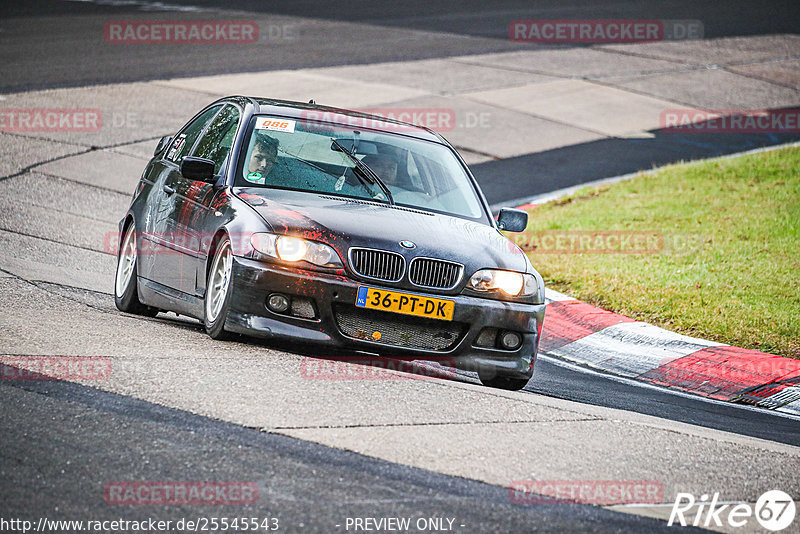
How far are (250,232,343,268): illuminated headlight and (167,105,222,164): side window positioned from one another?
210 centimetres

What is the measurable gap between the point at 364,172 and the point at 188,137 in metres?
1.73

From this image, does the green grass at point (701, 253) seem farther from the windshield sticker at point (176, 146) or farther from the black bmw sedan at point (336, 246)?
the windshield sticker at point (176, 146)

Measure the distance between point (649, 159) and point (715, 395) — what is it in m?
10.00

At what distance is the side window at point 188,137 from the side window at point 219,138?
174 millimetres

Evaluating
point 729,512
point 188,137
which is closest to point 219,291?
point 188,137

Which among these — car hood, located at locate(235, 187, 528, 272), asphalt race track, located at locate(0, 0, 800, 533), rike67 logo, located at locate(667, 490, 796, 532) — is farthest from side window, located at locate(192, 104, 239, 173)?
rike67 logo, located at locate(667, 490, 796, 532)

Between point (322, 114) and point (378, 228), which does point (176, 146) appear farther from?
point (378, 228)

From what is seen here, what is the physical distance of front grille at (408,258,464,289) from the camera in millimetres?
6941

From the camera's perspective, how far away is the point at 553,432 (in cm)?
597

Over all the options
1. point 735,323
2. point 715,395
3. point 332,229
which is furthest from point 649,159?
point 332,229

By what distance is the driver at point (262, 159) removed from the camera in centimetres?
773

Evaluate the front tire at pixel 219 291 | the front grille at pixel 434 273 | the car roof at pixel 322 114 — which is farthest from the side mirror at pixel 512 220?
the front tire at pixel 219 291

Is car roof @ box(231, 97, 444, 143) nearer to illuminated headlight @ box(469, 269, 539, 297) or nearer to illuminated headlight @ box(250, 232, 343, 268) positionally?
illuminated headlight @ box(250, 232, 343, 268)

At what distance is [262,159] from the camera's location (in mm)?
7855
